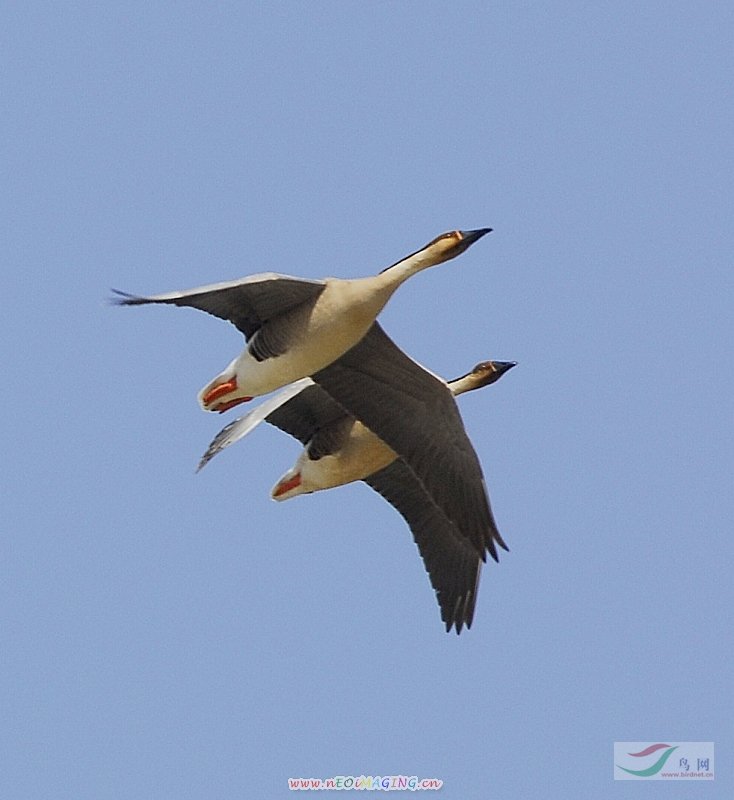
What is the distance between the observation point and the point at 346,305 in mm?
13562

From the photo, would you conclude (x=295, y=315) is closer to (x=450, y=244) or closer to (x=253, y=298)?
(x=253, y=298)

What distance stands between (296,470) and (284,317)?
2643 mm

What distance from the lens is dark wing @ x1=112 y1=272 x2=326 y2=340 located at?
43.7ft

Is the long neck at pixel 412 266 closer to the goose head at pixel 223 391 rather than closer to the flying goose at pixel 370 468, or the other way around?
the goose head at pixel 223 391

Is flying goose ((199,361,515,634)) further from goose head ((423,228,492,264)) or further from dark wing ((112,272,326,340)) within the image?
goose head ((423,228,492,264))

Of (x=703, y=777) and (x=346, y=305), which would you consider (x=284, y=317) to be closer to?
(x=346, y=305)

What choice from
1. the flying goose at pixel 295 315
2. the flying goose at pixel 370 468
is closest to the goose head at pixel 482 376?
the flying goose at pixel 370 468

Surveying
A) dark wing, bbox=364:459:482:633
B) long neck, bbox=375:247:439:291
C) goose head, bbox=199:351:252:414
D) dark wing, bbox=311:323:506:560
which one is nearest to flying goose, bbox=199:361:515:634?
dark wing, bbox=364:459:482:633

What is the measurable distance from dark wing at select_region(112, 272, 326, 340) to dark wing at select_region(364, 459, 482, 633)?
9.57 feet

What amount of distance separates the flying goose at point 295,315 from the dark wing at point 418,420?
99 centimetres

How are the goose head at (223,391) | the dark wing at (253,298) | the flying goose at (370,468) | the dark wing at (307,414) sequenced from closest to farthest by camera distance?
the dark wing at (253,298) < the goose head at (223,391) < the flying goose at (370,468) < the dark wing at (307,414)

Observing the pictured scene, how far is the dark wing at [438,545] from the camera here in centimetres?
1647

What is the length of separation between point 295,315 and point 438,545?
3587mm

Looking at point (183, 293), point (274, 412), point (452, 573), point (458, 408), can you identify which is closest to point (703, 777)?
point (452, 573)
